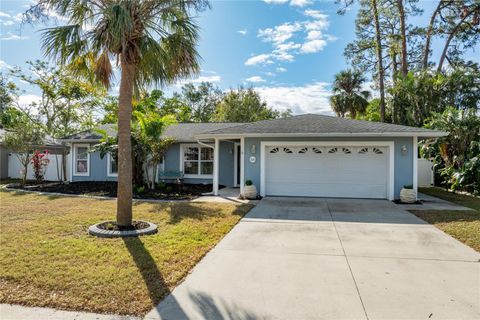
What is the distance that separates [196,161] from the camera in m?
16.2

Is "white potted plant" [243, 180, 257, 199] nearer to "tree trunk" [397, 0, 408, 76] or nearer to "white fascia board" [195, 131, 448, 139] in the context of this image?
"white fascia board" [195, 131, 448, 139]

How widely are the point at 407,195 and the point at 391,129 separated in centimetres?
235

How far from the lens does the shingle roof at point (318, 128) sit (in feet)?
37.4

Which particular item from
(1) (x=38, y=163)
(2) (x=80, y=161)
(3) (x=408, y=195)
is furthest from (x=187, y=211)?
(1) (x=38, y=163)

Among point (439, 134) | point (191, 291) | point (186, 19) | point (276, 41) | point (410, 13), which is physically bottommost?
point (191, 291)

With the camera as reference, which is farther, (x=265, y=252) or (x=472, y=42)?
(x=472, y=42)

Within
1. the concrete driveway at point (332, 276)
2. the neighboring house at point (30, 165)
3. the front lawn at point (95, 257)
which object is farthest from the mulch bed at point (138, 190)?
the concrete driveway at point (332, 276)

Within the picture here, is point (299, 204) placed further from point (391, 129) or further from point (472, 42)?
point (472, 42)

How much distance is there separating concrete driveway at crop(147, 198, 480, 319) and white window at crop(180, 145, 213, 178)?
852 cm

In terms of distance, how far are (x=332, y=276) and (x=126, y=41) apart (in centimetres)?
591

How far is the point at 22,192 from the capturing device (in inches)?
539

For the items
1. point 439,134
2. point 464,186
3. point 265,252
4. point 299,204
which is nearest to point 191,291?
point 265,252

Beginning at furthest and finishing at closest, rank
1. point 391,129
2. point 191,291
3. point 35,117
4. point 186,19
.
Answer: point 35,117, point 391,129, point 186,19, point 191,291

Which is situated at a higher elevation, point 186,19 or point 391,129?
point 186,19
